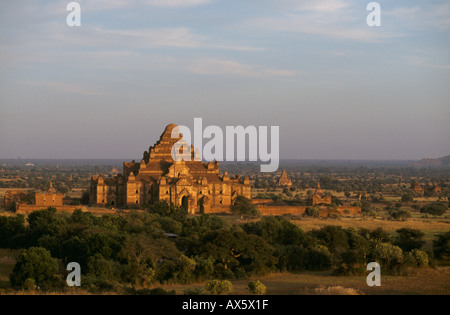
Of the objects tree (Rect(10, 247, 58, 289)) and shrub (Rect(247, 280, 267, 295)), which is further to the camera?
tree (Rect(10, 247, 58, 289))

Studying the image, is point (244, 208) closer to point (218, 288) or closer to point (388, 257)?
point (388, 257)

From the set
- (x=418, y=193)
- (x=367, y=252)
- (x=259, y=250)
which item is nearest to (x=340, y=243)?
(x=367, y=252)

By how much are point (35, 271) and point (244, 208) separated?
30182 millimetres

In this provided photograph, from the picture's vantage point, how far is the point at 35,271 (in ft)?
84.8

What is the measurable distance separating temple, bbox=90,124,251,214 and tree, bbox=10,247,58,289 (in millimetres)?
28782

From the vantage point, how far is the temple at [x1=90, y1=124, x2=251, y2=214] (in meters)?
56.1

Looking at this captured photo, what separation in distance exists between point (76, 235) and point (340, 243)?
14459 millimetres

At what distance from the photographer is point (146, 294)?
73.5 feet

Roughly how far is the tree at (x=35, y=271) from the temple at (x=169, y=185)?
28.8 m

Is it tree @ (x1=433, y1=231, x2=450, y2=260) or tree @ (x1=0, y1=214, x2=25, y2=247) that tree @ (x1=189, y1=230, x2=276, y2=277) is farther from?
tree @ (x1=0, y1=214, x2=25, y2=247)

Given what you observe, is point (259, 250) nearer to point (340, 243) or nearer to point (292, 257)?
point (292, 257)

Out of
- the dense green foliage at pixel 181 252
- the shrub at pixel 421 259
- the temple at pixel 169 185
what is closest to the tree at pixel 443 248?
the dense green foliage at pixel 181 252

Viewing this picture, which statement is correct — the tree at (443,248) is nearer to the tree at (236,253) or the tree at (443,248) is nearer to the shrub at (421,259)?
the shrub at (421,259)

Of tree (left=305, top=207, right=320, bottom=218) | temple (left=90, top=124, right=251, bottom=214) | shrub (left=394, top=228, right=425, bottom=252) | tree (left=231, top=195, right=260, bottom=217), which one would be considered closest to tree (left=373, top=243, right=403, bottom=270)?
shrub (left=394, top=228, right=425, bottom=252)
